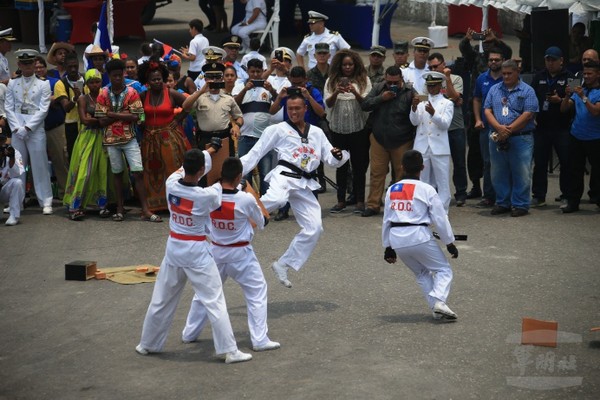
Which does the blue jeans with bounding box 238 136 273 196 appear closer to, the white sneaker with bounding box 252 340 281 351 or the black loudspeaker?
the black loudspeaker

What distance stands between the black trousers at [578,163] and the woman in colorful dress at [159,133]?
15.4 feet

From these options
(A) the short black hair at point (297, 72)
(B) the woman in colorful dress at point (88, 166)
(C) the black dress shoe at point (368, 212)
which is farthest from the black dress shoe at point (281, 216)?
(B) the woman in colorful dress at point (88, 166)

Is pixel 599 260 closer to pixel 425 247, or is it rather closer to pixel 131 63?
pixel 425 247

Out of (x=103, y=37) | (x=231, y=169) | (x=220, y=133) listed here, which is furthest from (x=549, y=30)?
(x=231, y=169)

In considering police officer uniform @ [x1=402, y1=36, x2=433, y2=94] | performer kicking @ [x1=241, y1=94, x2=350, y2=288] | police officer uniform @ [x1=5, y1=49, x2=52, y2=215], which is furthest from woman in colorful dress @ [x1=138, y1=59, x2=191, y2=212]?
performer kicking @ [x1=241, y1=94, x2=350, y2=288]

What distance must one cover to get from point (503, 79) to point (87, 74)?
509cm

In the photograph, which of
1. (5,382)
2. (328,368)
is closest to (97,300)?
(5,382)

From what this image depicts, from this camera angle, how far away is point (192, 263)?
860cm

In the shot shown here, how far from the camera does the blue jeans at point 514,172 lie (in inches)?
534

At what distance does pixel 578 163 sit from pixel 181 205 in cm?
669

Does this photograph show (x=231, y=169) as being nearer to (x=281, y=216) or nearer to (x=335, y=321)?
(x=335, y=321)

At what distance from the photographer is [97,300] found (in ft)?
34.5

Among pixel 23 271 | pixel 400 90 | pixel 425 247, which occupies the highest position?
pixel 400 90

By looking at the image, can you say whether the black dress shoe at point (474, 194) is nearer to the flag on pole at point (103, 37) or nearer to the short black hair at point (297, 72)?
the short black hair at point (297, 72)
